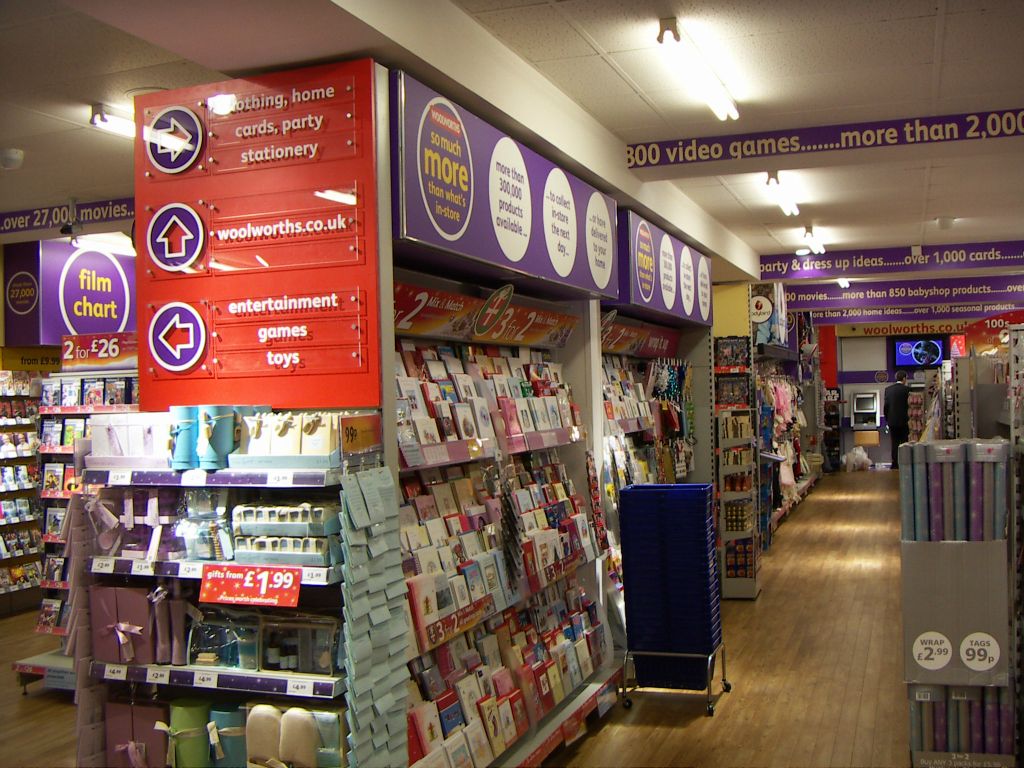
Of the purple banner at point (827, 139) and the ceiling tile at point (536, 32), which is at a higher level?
the ceiling tile at point (536, 32)

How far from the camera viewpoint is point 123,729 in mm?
3598

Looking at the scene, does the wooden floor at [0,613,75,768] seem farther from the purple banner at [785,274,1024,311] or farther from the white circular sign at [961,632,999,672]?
the purple banner at [785,274,1024,311]

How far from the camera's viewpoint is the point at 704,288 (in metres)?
9.12

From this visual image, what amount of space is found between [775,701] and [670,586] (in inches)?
36.0

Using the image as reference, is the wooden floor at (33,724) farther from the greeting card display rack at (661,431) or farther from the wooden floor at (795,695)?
the greeting card display rack at (661,431)

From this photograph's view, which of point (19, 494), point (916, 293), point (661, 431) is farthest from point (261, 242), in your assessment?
point (916, 293)

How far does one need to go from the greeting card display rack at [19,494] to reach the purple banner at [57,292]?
0.50 meters

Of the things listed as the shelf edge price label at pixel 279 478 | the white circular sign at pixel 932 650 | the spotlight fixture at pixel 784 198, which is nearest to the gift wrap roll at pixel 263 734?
the shelf edge price label at pixel 279 478

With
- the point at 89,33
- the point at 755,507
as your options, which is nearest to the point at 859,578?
the point at 755,507

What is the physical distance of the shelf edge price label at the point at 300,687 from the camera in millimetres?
3201

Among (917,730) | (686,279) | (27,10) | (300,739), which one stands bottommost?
(917,730)

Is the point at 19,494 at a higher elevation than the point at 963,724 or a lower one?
higher

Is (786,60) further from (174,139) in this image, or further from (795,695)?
(795,695)

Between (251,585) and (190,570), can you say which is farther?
(190,570)
